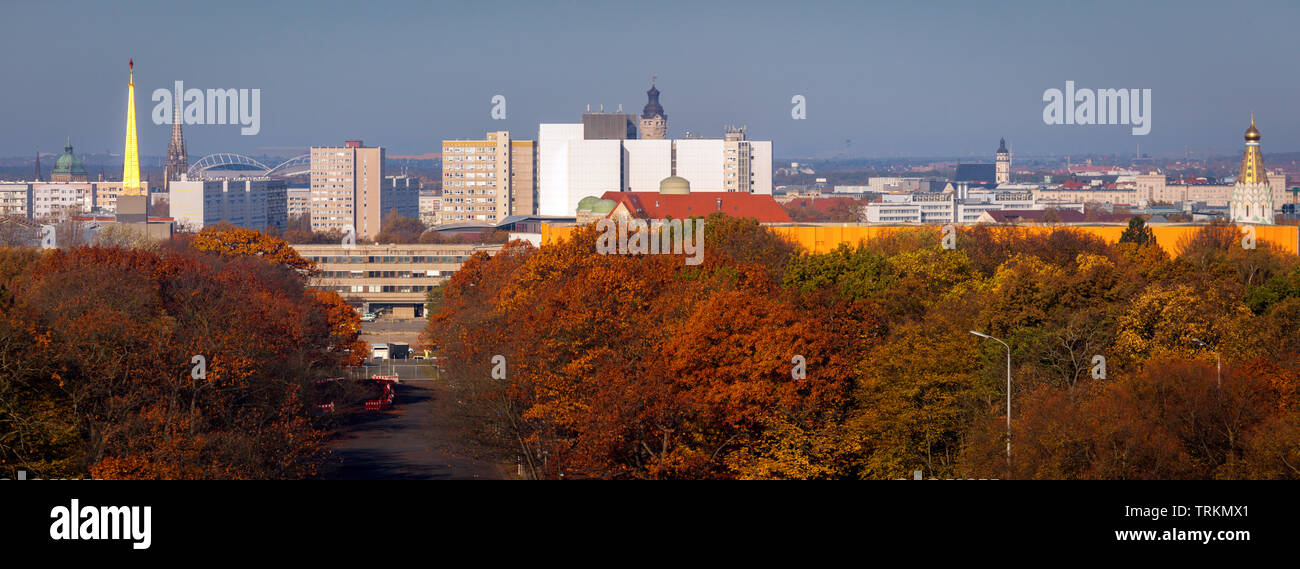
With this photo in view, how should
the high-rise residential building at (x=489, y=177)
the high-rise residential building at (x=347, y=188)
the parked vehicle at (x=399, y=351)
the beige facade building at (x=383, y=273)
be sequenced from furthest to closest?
the high-rise residential building at (x=347, y=188) < the high-rise residential building at (x=489, y=177) < the beige facade building at (x=383, y=273) < the parked vehicle at (x=399, y=351)

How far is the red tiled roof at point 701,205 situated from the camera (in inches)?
3201

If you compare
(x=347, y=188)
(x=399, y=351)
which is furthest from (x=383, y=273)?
(x=347, y=188)

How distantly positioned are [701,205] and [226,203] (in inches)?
3767

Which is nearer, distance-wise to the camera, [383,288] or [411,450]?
[411,450]

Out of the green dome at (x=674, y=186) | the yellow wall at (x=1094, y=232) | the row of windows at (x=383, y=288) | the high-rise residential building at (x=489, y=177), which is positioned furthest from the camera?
the high-rise residential building at (x=489, y=177)

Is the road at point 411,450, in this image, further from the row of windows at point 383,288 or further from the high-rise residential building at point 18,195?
the high-rise residential building at point 18,195

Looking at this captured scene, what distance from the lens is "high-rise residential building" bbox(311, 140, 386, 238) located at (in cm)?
17912

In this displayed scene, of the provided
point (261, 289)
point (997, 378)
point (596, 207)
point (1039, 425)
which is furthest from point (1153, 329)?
point (596, 207)

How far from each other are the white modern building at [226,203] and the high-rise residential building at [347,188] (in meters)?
5.70

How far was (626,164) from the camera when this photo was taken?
154m

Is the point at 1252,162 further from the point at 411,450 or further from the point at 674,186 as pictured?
the point at 411,450

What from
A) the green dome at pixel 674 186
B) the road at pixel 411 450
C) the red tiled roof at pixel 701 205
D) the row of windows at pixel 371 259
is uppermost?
the green dome at pixel 674 186

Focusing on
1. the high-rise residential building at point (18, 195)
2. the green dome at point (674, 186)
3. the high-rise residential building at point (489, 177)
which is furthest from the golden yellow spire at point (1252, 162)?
the high-rise residential building at point (18, 195)
